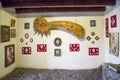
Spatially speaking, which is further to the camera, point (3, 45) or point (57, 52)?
point (57, 52)

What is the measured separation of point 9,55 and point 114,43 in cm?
258

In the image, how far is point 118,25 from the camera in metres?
3.79

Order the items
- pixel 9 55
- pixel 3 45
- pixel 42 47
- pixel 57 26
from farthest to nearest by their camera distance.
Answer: pixel 42 47 < pixel 57 26 < pixel 9 55 < pixel 3 45

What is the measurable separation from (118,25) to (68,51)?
175 centimetres

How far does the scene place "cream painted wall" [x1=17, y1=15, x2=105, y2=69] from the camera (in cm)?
502

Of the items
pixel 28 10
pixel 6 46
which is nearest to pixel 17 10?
pixel 28 10

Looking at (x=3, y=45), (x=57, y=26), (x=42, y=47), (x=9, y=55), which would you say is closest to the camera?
(x=3, y=45)

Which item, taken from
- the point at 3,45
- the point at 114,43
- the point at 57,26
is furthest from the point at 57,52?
the point at 114,43

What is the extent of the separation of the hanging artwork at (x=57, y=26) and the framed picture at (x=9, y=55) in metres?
0.90

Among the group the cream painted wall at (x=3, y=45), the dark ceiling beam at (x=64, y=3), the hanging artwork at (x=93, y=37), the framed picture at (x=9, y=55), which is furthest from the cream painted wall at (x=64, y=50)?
the dark ceiling beam at (x=64, y=3)

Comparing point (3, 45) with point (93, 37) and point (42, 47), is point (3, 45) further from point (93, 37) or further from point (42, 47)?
point (93, 37)

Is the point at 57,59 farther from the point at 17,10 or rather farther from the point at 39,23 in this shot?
the point at 17,10

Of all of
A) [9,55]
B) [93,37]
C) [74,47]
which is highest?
[93,37]

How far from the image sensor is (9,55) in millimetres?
4480
